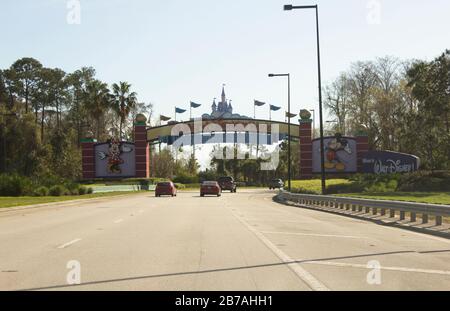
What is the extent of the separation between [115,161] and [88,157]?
402 cm

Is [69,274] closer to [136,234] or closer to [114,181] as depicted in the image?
[136,234]

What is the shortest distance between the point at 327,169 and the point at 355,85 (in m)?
14.4

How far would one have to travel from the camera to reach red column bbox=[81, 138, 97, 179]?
9075cm

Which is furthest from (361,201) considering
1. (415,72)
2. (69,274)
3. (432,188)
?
(415,72)

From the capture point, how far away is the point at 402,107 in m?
86.5

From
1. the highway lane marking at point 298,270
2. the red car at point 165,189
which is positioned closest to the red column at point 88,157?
the red car at point 165,189

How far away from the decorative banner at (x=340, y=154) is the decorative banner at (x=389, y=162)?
2.79 m

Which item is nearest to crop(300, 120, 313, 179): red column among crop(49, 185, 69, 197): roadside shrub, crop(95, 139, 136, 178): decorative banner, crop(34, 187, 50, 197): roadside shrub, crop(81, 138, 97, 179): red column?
crop(95, 139, 136, 178): decorative banner

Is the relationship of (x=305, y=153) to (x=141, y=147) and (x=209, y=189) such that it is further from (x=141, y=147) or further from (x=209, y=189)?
(x=209, y=189)

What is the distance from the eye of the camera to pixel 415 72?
64.2 meters

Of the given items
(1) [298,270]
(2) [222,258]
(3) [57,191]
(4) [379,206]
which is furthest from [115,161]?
(1) [298,270]

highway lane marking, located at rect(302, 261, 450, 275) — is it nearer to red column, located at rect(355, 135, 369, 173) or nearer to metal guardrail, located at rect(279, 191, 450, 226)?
metal guardrail, located at rect(279, 191, 450, 226)

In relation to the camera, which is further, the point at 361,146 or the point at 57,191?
the point at 361,146

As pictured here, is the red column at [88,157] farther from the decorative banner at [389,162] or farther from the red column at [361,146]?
the decorative banner at [389,162]
